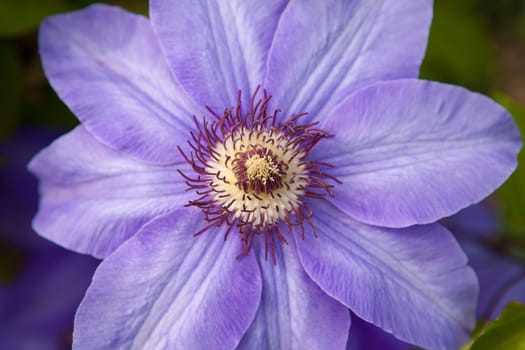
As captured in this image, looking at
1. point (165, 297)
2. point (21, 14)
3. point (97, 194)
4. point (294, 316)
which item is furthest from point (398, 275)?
point (21, 14)

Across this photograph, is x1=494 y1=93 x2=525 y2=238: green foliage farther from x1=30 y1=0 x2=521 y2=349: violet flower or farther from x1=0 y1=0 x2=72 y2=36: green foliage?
x1=0 y1=0 x2=72 y2=36: green foliage

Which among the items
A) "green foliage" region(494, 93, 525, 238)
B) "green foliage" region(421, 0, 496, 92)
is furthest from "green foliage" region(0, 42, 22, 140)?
"green foliage" region(494, 93, 525, 238)

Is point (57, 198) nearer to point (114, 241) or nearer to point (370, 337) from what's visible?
point (114, 241)

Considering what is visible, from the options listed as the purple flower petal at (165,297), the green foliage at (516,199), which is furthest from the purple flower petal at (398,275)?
the green foliage at (516,199)

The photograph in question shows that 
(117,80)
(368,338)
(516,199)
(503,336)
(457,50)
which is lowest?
(368,338)

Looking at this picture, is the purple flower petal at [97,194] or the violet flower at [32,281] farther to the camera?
the violet flower at [32,281]

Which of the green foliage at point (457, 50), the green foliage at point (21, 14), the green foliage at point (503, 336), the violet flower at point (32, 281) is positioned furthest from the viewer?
the green foliage at point (457, 50)

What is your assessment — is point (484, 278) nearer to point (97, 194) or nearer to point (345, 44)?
point (345, 44)

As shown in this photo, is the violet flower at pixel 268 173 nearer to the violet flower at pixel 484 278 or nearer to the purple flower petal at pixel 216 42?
the purple flower petal at pixel 216 42
